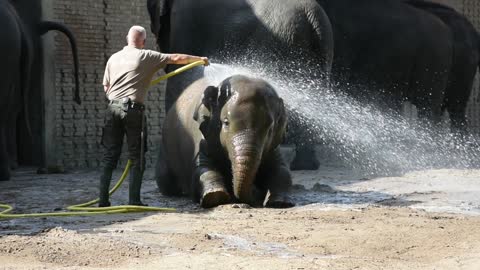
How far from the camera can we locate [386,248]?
7.31 m

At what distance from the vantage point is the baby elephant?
9.53 metres

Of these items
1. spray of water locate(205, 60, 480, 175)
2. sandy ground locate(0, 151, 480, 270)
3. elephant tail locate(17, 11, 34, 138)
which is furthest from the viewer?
elephant tail locate(17, 11, 34, 138)

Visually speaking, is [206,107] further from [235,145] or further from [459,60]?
[459,60]

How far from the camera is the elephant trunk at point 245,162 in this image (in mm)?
9438

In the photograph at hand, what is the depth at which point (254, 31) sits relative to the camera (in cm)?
1354

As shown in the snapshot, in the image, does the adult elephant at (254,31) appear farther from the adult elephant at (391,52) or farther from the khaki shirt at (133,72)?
the khaki shirt at (133,72)

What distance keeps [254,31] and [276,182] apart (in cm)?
393

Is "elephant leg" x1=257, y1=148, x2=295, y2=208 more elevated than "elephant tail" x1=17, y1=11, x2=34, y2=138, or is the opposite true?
"elephant tail" x1=17, y1=11, x2=34, y2=138

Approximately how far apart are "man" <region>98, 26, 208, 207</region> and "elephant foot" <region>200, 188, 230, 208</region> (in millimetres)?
628

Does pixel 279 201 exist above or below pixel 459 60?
below

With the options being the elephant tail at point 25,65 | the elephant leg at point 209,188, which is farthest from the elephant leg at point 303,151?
the elephant leg at point 209,188

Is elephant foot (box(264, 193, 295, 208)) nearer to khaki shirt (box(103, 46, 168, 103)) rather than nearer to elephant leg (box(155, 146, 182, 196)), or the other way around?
khaki shirt (box(103, 46, 168, 103))

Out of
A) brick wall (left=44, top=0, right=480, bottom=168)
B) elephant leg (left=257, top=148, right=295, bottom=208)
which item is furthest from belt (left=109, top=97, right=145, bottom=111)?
brick wall (left=44, top=0, right=480, bottom=168)

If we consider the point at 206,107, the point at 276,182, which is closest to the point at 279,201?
the point at 276,182
